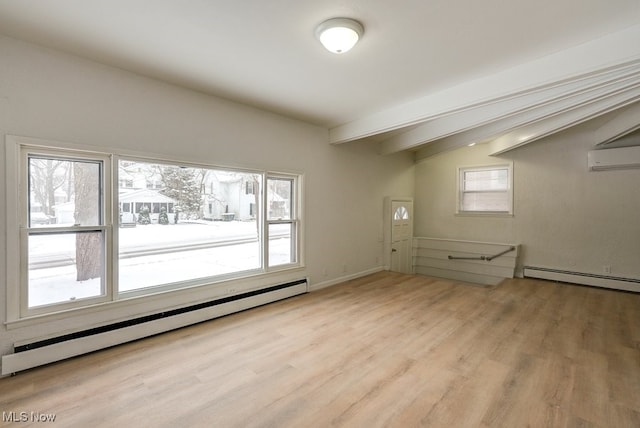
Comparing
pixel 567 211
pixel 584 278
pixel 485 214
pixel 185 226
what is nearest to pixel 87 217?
pixel 185 226

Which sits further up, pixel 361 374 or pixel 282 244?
pixel 282 244

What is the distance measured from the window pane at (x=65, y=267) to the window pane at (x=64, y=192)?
6.3 inches

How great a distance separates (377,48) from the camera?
8.69 feet

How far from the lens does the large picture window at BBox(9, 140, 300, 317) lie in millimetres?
2740

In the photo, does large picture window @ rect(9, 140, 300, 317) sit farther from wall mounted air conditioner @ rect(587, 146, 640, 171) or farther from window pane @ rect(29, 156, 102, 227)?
wall mounted air conditioner @ rect(587, 146, 640, 171)

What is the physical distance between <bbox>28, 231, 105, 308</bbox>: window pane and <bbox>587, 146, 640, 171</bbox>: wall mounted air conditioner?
7.65 metres

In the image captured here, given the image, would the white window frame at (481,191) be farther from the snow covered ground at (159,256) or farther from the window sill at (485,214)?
the snow covered ground at (159,256)

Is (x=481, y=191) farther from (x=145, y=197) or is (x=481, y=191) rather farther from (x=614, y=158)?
(x=145, y=197)

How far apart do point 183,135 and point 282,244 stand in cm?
220

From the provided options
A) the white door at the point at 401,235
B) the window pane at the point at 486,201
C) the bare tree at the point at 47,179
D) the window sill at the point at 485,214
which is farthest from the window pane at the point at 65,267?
the window pane at the point at 486,201

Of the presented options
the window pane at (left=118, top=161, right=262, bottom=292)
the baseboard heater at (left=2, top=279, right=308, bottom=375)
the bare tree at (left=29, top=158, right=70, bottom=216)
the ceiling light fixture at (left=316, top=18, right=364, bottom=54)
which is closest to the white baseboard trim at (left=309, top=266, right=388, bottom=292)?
the baseboard heater at (left=2, top=279, right=308, bottom=375)

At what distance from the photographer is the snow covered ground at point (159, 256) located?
2795mm

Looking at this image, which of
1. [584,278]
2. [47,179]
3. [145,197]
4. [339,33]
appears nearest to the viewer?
[339,33]

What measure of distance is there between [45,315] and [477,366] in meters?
3.98
